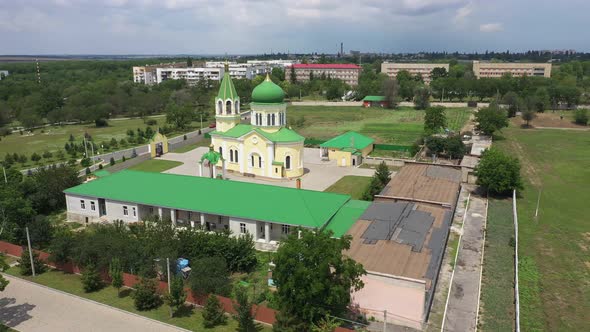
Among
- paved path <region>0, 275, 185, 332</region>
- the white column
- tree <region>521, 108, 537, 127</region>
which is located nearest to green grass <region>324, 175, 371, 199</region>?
the white column

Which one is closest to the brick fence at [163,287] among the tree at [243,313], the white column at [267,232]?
the tree at [243,313]

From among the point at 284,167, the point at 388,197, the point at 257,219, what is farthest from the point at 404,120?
the point at 257,219

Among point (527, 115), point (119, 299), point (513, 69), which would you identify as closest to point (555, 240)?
point (119, 299)

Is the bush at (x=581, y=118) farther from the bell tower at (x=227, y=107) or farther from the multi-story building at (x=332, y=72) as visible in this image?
the multi-story building at (x=332, y=72)

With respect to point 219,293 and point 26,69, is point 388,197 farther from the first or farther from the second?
point 26,69

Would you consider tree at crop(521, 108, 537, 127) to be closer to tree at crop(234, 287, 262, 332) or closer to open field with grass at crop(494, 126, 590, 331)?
open field with grass at crop(494, 126, 590, 331)
